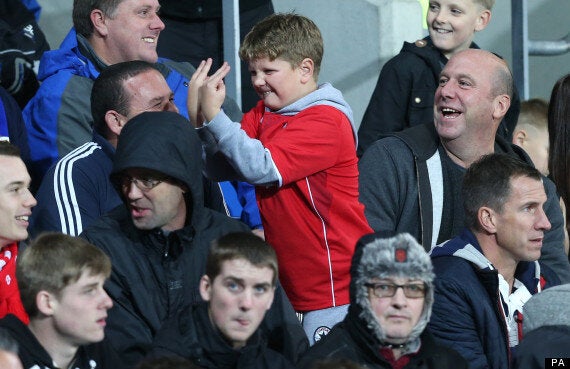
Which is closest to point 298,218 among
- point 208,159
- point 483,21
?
point 208,159

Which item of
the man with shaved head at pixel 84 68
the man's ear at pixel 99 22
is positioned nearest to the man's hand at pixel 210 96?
the man with shaved head at pixel 84 68

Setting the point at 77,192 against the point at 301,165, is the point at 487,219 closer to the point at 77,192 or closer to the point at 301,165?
the point at 301,165

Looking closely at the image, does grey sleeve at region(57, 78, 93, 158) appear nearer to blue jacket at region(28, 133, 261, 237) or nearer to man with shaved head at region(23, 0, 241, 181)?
man with shaved head at region(23, 0, 241, 181)

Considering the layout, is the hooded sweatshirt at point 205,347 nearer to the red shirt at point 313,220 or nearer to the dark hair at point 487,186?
the red shirt at point 313,220

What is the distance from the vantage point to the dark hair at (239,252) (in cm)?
468

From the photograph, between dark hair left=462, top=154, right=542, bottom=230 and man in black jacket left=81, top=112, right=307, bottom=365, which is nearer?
man in black jacket left=81, top=112, right=307, bottom=365

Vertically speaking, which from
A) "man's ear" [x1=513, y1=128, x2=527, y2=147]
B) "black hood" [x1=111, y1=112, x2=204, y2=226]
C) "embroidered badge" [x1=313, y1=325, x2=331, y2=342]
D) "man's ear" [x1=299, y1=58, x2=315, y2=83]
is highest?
"man's ear" [x1=299, y1=58, x2=315, y2=83]

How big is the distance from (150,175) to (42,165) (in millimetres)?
1246

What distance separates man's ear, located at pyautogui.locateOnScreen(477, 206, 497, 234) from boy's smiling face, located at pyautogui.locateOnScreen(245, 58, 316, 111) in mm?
920

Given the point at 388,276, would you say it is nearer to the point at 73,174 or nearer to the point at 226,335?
the point at 226,335

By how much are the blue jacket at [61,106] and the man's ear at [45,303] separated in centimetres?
166

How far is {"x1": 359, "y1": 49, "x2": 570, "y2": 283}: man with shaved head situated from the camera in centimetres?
605

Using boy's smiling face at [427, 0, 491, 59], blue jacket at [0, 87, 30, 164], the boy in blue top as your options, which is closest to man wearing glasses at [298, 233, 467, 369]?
blue jacket at [0, 87, 30, 164]

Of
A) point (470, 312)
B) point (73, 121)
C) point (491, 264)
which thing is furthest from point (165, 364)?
point (73, 121)
